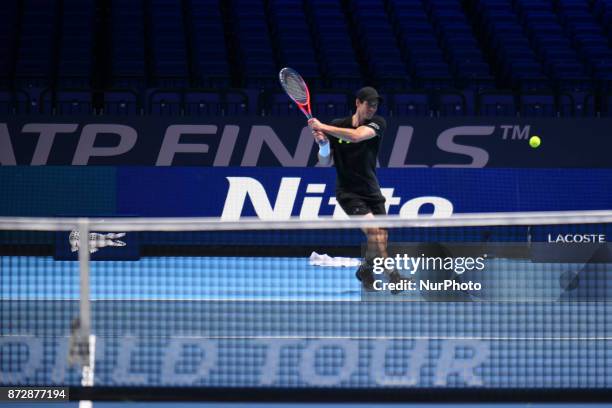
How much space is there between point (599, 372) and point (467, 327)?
1.49 metres

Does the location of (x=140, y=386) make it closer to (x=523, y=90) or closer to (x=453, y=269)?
(x=453, y=269)

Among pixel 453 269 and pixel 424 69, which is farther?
pixel 424 69

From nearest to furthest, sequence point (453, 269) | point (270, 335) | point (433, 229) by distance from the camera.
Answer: point (270, 335), point (453, 269), point (433, 229)

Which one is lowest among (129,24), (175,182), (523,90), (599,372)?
(599,372)

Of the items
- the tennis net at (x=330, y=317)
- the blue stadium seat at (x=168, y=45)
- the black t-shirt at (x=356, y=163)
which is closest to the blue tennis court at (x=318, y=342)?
the tennis net at (x=330, y=317)

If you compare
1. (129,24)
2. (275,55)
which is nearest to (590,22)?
(275,55)

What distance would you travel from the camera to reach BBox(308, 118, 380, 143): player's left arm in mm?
7930

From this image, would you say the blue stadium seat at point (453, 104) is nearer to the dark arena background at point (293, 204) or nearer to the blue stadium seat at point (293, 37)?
the dark arena background at point (293, 204)

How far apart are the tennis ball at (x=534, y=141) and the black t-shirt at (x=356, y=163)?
5401mm

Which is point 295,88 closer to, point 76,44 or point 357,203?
point 357,203

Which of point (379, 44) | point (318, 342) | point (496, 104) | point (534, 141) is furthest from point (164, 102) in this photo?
point (318, 342)

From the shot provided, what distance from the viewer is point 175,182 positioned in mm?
13070

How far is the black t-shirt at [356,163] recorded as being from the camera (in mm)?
8719

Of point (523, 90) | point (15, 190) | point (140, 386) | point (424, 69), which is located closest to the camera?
point (140, 386)
